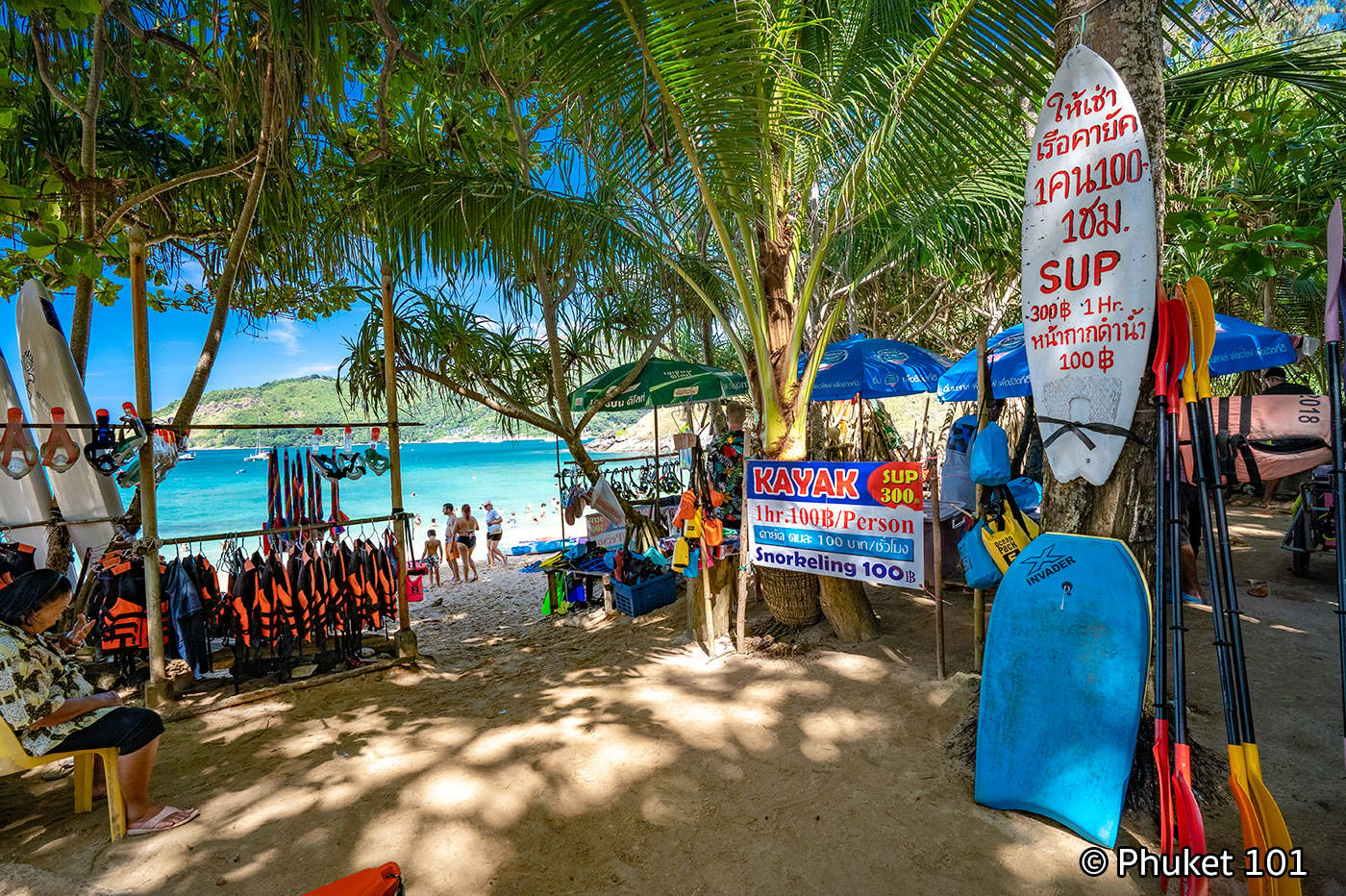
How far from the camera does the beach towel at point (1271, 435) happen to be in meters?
5.16

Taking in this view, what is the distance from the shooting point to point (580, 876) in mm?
2512

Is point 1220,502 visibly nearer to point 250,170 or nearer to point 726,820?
point 726,820

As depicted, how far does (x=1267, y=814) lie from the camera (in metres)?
2.17

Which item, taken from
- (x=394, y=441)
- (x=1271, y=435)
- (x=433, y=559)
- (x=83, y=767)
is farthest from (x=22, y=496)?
(x=1271, y=435)

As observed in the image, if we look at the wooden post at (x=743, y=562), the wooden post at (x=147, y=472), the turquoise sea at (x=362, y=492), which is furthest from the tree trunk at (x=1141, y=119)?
the turquoise sea at (x=362, y=492)

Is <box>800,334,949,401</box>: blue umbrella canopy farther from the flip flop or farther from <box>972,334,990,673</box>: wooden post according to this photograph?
the flip flop

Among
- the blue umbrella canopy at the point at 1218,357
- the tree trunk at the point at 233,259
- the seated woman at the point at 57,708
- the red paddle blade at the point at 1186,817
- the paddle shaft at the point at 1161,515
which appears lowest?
the red paddle blade at the point at 1186,817

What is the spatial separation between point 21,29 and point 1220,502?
8.25 m

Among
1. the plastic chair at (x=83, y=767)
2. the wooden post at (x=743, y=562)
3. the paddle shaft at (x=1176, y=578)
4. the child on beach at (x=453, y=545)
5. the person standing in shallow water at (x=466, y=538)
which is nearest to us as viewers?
the paddle shaft at (x=1176, y=578)

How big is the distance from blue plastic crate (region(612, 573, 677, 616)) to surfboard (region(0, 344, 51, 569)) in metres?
4.98

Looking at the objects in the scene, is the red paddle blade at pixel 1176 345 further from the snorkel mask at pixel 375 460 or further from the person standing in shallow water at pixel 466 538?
the person standing in shallow water at pixel 466 538

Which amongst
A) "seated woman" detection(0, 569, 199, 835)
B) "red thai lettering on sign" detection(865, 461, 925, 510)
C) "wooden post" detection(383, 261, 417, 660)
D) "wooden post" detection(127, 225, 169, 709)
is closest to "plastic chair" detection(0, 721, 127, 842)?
"seated woman" detection(0, 569, 199, 835)

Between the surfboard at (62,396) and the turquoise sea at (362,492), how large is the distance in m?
20.4

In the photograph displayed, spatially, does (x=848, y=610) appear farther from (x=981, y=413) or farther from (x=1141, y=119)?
(x=1141, y=119)
